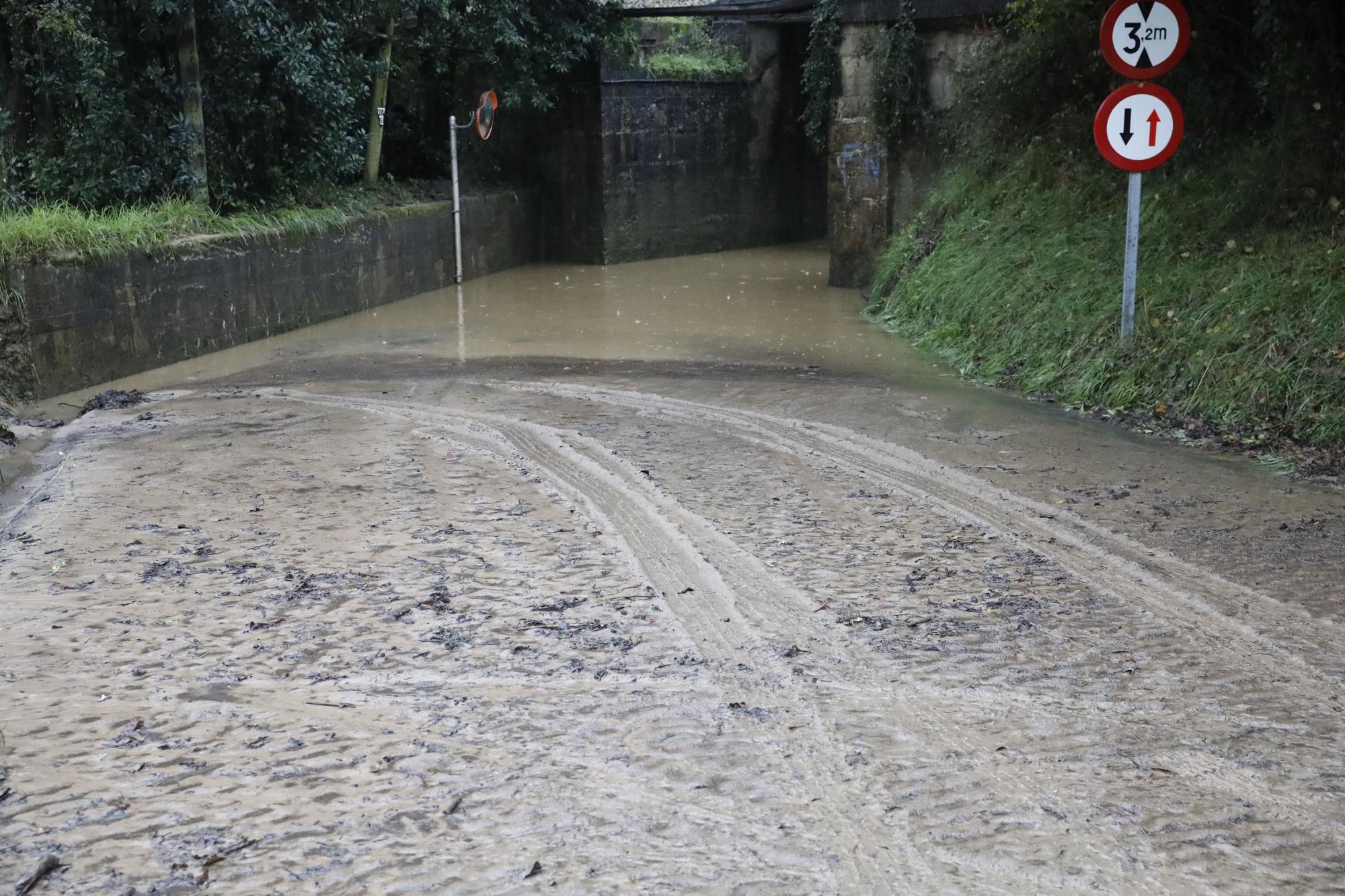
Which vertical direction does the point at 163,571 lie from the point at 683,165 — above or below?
below

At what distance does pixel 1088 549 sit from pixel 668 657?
216 cm

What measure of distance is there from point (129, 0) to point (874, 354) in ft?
25.1

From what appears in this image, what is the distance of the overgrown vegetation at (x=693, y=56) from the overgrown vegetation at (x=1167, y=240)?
Result: 22.6 ft

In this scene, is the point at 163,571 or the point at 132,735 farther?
the point at 163,571

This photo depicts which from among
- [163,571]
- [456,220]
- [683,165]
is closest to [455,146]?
[456,220]

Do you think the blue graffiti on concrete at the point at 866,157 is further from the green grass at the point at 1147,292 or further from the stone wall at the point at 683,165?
the stone wall at the point at 683,165

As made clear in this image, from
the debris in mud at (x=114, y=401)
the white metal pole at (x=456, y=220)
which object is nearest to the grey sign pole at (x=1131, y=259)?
the debris in mud at (x=114, y=401)

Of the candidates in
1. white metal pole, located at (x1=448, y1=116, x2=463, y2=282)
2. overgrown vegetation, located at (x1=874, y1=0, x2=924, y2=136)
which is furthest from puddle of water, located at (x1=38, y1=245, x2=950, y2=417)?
overgrown vegetation, located at (x1=874, y1=0, x2=924, y2=136)

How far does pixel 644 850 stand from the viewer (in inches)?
131

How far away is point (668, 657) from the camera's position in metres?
4.56

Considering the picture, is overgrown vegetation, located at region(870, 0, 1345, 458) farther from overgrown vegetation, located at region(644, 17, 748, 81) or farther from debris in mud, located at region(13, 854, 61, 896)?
overgrown vegetation, located at region(644, 17, 748, 81)

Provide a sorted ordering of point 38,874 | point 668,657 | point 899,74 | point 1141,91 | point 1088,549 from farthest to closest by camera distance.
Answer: point 899,74 < point 1141,91 < point 1088,549 < point 668,657 < point 38,874

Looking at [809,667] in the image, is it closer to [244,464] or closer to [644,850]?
[644,850]

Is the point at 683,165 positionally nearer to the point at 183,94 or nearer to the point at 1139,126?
the point at 183,94
